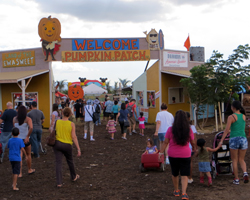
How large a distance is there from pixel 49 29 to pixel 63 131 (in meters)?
10.8

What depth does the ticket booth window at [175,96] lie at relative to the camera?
57.0 ft

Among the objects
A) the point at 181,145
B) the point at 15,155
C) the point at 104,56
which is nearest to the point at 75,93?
the point at 104,56

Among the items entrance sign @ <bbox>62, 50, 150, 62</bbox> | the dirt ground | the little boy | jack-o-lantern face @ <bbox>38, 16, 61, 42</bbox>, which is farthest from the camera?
entrance sign @ <bbox>62, 50, 150, 62</bbox>

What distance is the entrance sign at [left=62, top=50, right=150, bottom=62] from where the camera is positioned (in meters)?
15.8

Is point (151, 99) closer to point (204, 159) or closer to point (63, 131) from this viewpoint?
point (204, 159)

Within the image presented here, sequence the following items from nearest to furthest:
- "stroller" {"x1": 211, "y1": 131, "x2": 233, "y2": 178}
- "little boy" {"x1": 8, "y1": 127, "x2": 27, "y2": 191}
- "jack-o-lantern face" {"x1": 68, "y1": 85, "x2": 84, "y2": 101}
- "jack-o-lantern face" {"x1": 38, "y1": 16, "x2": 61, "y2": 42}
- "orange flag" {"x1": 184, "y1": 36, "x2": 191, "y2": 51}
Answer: "little boy" {"x1": 8, "y1": 127, "x2": 27, "y2": 191} → "stroller" {"x1": 211, "y1": 131, "x2": 233, "y2": 178} → "jack-o-lantern face" {"x1": 38, "y1": 16, "x2": 61, "y2": 42} → "jack-o-lantern face" {"x1": 68, "y1": 85, "x2": 84, "y2": 101} → "orange flag" {"x1": 184, "y1": 36, "x2": 191, "y2": 51}

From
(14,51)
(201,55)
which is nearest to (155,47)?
(201,55)

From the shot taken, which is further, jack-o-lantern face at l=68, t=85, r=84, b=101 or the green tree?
jack-o-lantern face at l=68, t=85, r=84, b=101

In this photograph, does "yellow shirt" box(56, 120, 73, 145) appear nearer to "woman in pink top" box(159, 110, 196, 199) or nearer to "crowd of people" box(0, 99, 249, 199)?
"crowd of people" box(0, 99, 249, 199)

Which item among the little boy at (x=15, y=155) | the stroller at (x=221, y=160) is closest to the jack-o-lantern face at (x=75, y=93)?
the little boy at (x=15, y=155)

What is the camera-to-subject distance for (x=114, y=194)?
5527 mm

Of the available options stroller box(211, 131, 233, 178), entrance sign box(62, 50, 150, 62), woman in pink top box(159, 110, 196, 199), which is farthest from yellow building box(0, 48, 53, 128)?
woman in pink top box(159, 110, 196, 199)

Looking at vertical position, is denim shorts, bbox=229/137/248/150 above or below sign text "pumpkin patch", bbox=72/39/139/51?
below

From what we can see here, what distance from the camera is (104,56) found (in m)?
16.1
